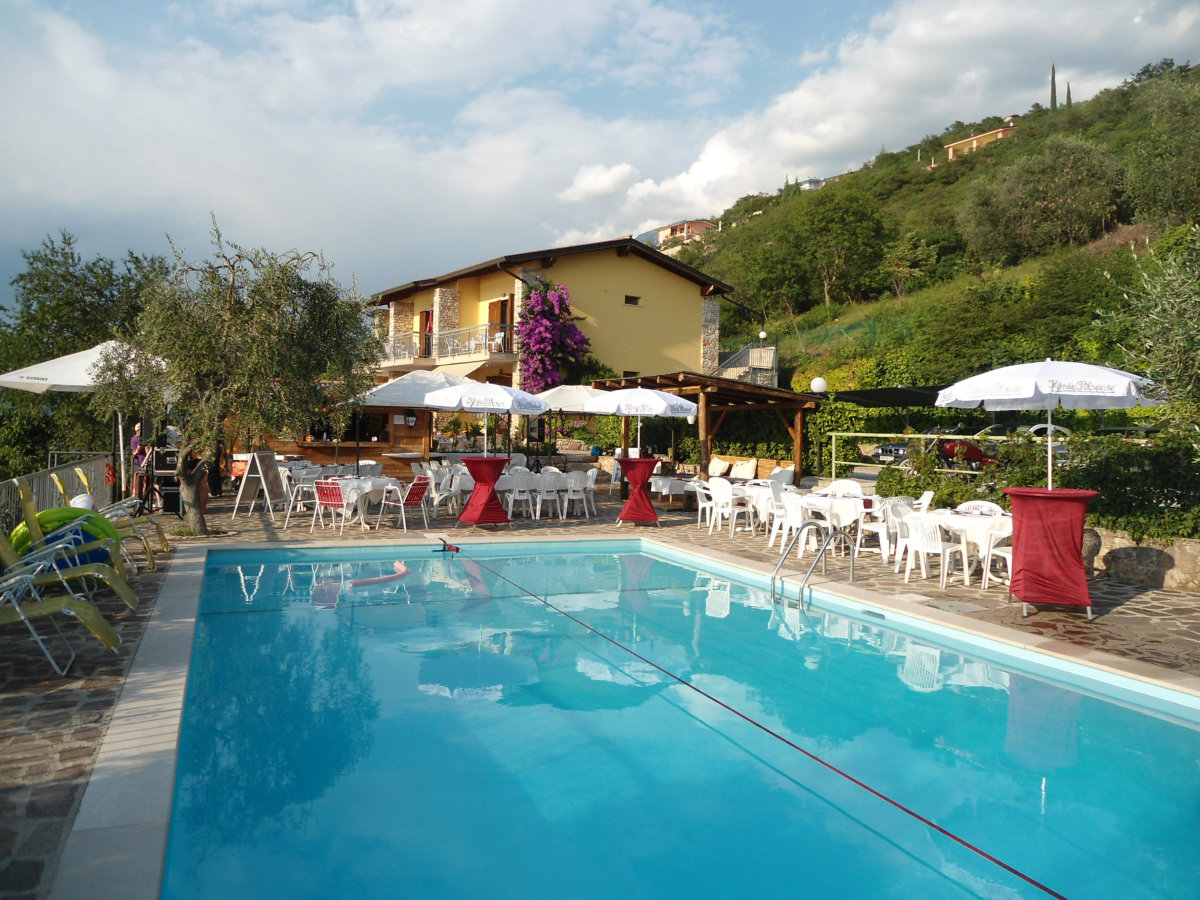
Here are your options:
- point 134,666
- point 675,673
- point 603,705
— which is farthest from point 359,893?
point 675,673

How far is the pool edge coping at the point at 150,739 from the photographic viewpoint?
8.68 ft

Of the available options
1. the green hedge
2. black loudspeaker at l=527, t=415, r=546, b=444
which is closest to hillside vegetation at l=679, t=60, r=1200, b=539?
the green hedge

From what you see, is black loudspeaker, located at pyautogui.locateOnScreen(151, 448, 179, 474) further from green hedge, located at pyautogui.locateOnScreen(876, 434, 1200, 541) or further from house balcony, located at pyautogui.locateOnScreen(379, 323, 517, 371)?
house balcony, located at pyautogui.locateOnScreen(379, 323, 517, 371)

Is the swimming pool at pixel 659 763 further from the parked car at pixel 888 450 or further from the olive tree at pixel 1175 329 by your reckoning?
the parked car at pixel 888 450

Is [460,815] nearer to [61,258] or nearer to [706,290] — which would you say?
[61,258]

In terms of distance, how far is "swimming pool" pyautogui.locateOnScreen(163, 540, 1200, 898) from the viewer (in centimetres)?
336

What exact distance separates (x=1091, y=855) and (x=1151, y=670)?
88.3 inches

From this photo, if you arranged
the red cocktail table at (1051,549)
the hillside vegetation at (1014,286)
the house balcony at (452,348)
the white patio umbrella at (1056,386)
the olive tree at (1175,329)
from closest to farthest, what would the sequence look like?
the red cocktail table at (1051,549) < the white patio umbrella at (1056,386) < the olive tree at (1175,329) < the hillside vegetation at (1014,286) < the house balcony at (452,348)

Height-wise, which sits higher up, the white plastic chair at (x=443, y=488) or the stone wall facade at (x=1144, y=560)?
the white plastic chair at (x=443, y=488)

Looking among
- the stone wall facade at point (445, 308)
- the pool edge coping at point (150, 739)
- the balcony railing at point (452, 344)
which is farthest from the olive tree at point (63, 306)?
the pool edge coping at point (150, 739)

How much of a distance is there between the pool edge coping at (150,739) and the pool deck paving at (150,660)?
0.01 metres

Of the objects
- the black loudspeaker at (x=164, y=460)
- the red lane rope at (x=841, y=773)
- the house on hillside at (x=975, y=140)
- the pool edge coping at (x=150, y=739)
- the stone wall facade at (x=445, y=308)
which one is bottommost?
the red lane rope at (x=841, y=773)

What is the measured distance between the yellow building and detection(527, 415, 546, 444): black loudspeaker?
2.67 m

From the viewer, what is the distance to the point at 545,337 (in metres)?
24.9
